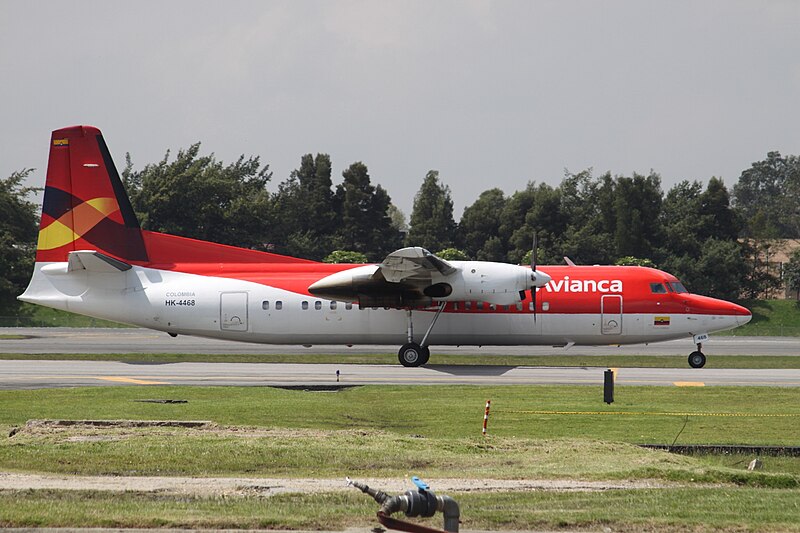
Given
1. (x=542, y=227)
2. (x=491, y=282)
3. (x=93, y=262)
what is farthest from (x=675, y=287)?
(x=542, y=227)

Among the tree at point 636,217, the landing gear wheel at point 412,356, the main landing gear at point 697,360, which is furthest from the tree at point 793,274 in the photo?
the landing gear wheel at point 412,356

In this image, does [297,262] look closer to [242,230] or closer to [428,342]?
[428,342]

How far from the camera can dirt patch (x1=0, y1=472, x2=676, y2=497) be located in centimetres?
1236

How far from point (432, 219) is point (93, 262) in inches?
2381

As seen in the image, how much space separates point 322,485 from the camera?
508 inches

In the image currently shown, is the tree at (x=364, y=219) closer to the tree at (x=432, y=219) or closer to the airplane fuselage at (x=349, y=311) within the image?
the tree at (x=432, y=219)

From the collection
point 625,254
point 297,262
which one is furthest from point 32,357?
point 625,254

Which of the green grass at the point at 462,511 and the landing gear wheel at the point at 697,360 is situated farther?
the landing gear wheel at the point at 697,360

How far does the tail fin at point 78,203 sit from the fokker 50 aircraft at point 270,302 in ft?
0.12

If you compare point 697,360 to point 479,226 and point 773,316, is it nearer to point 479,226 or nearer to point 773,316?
point 773,316

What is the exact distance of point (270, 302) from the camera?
35312 mm

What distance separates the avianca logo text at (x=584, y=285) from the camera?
35344 millimetres

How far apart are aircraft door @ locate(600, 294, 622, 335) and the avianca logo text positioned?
394 millimetres

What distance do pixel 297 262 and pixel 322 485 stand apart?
24.6 m
